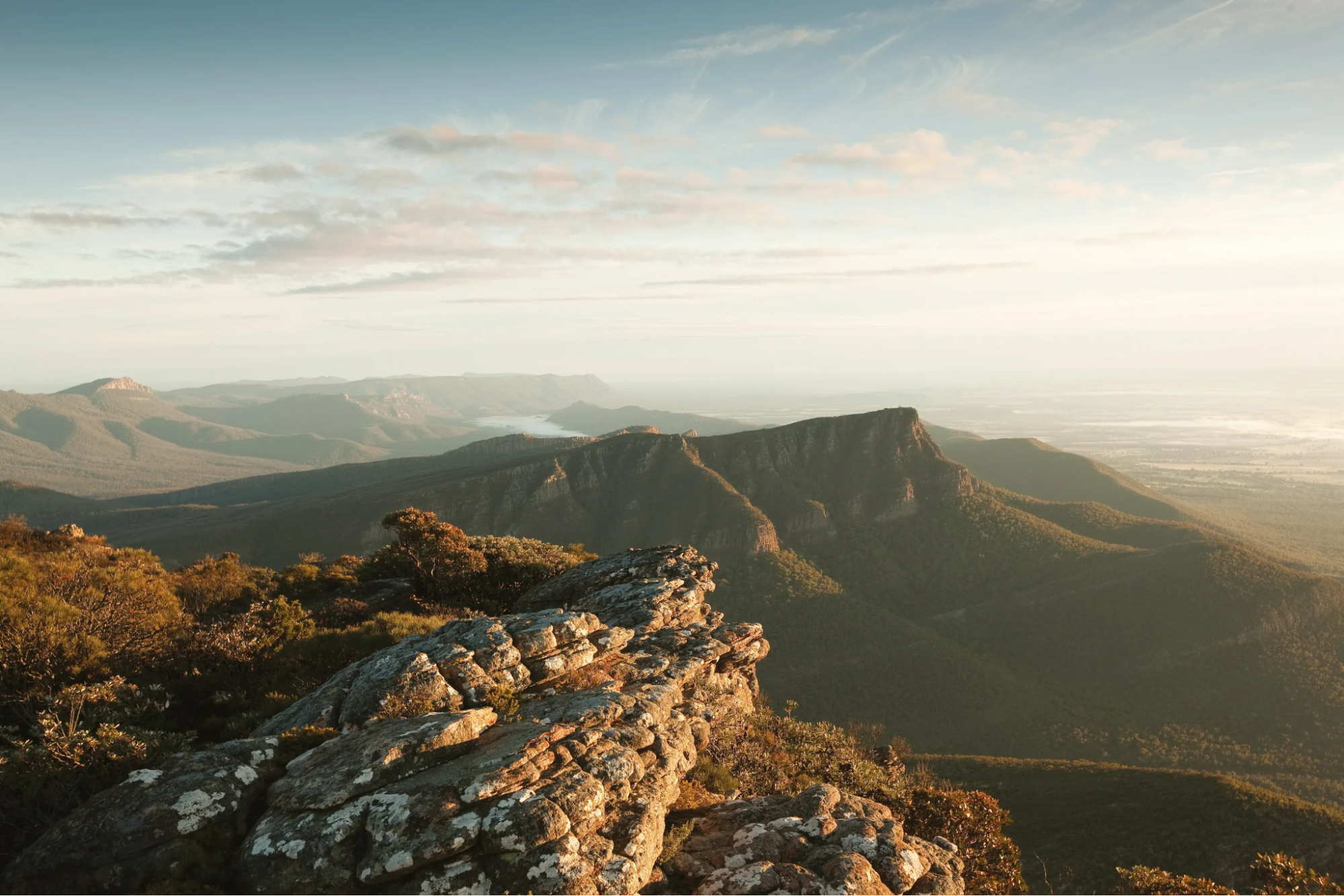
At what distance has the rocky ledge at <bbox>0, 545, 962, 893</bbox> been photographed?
468 inches

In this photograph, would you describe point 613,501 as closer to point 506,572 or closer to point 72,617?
point 506,572

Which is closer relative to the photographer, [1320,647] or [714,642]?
[714,642]

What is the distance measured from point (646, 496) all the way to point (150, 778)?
129 m

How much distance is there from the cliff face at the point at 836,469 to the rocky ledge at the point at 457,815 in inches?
4636

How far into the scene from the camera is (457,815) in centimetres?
1242

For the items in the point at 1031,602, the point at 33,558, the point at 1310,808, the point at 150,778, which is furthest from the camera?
the point at 1031,602

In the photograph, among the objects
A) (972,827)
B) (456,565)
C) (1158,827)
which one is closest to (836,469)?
(1158,827)

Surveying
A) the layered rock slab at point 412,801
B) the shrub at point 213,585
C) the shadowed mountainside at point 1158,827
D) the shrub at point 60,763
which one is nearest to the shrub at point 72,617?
the shrub at point 60,763

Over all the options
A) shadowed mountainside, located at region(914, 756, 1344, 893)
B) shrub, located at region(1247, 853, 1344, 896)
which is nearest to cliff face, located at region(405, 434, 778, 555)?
shadowed mountainside, located at region(914, 756, 1344, 893)

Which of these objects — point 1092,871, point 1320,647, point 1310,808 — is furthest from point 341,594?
point 1320,647

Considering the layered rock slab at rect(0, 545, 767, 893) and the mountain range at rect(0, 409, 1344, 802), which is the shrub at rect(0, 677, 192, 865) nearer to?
the layered rock slab at rect(0, 545, 767, 893)

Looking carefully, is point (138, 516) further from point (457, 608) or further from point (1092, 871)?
point (1092, 871)

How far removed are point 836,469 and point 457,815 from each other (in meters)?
141

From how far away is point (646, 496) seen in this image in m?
143
